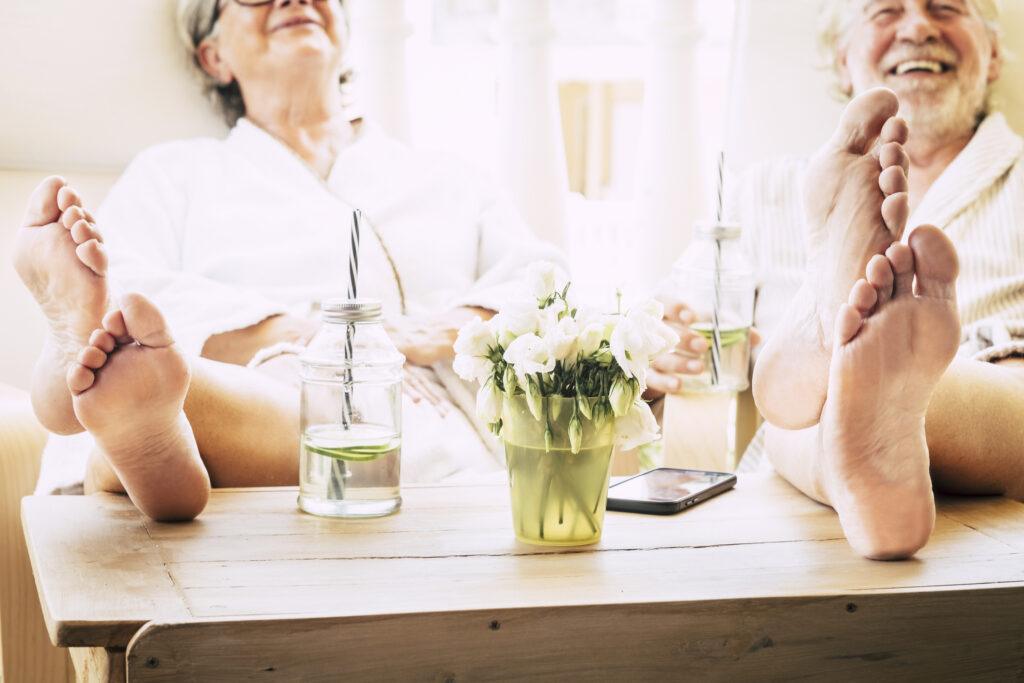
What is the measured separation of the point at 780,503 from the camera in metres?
1.38

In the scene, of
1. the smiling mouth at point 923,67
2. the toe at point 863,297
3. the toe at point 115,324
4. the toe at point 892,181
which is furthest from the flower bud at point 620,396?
the smiling mouth at point 923,67

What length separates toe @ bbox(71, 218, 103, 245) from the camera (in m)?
1.20

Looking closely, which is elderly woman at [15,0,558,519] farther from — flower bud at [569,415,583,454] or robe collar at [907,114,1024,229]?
robe collar at [907,114,1024,229]

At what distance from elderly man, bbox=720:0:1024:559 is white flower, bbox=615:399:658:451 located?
0.53 feet

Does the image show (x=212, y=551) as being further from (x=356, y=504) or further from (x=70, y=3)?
(x=70, y=3)

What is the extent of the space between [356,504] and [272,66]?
104 cm

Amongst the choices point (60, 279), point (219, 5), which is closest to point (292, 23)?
point (219, 5)

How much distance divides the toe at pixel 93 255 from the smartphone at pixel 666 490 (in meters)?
0.56

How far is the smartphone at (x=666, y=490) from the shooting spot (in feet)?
4.35

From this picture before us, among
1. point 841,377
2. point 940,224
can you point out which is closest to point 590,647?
point 841,377

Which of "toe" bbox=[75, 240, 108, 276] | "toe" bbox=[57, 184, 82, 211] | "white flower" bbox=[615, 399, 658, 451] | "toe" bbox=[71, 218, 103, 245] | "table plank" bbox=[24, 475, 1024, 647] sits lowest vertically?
"table plank" bbox=[24, 475, 1024, 647]

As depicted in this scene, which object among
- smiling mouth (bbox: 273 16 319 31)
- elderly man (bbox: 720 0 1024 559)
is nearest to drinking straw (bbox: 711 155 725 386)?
elderly man (bbox: 720 0 1024 559)

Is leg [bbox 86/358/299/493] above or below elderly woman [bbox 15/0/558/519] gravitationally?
below

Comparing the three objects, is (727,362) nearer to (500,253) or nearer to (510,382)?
(500,253)
